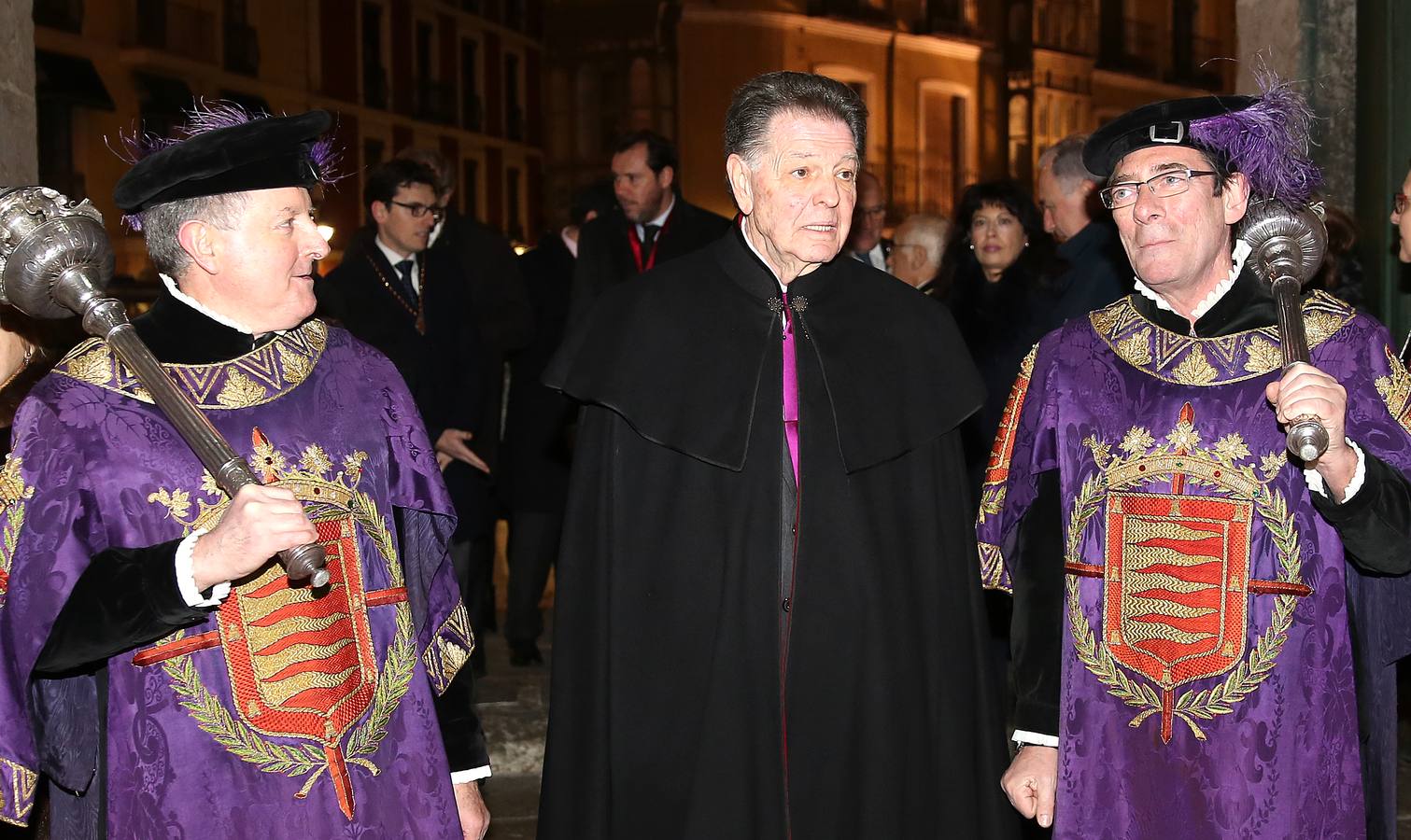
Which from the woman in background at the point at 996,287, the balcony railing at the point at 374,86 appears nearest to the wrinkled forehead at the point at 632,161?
the woman in background at the point at 996,287

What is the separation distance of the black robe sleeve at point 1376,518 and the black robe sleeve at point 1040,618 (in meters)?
0.54

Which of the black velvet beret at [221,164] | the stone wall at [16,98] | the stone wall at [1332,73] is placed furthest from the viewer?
the stone wall at [1332,73]

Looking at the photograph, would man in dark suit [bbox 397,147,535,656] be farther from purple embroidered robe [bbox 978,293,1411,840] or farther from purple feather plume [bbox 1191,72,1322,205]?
purple feather plume [bbox 1191,72,1322,205]

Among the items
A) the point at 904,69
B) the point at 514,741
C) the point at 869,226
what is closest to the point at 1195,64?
the point at 904,69

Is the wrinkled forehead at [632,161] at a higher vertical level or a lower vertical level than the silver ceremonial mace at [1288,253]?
higher

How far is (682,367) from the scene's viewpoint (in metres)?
3.19

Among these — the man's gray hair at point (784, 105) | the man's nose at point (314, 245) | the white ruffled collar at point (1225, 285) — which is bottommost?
the white ruffled collar at point (1225, 285)

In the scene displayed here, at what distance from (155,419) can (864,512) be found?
134 cm

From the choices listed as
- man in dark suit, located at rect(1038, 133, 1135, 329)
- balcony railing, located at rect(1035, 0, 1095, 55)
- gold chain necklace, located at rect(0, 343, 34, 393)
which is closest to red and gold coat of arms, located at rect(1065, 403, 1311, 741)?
man in dark suit, located at rect(1038, 133, 1135, 329)

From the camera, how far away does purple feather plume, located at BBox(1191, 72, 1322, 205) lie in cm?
292

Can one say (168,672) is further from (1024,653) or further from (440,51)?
(440,51)

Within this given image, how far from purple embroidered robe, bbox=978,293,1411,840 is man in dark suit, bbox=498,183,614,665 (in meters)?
3.52

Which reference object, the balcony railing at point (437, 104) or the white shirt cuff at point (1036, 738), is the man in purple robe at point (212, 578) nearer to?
the white shirt cuff at point (1036, 738)

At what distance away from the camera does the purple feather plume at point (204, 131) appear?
2.71 metres
